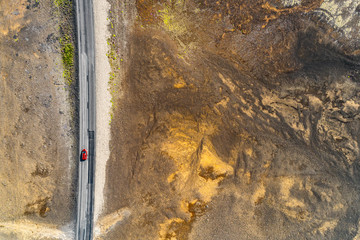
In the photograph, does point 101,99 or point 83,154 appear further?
point 101,99

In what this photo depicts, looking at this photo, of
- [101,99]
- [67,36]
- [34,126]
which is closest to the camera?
[67,36]

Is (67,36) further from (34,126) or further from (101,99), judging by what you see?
(34,126)

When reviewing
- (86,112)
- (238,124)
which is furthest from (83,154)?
(238,124)

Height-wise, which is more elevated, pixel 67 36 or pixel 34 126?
pixel 67 36

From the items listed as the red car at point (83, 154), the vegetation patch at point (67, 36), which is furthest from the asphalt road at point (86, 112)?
the vegetation patch at point (67, 36)

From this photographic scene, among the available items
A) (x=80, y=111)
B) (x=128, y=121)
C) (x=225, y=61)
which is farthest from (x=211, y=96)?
(x=80, y=111)

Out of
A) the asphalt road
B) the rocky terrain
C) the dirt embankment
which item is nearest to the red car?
the asphalt road
